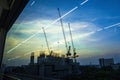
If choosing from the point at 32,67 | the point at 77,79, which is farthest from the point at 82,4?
the point at 32,67

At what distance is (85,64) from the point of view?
1298 millimetres

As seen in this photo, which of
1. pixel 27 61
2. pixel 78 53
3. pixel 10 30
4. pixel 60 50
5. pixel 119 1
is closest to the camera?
pixel 119 1

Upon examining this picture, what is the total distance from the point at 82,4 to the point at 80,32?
0.87ft

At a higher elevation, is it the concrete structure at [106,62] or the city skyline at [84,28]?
the city skyline at [84,28]

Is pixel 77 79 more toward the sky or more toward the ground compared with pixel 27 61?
more toward the ground

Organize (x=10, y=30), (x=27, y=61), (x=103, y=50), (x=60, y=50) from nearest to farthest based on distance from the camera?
(x=103, y=50) < (x=60, y=50) < (x=27, y=61) < (x=10, y=30)

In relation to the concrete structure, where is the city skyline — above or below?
above

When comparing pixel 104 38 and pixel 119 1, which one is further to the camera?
pixel 104 38

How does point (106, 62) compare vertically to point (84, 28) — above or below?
below

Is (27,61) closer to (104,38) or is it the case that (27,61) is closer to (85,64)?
(85,64)

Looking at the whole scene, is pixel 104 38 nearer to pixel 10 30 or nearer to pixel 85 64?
pixel 85 64

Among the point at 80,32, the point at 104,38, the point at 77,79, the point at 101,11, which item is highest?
the point at 101,11

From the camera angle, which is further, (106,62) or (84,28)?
(84,28)

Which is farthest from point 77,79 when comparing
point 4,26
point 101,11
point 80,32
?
point 4,26
